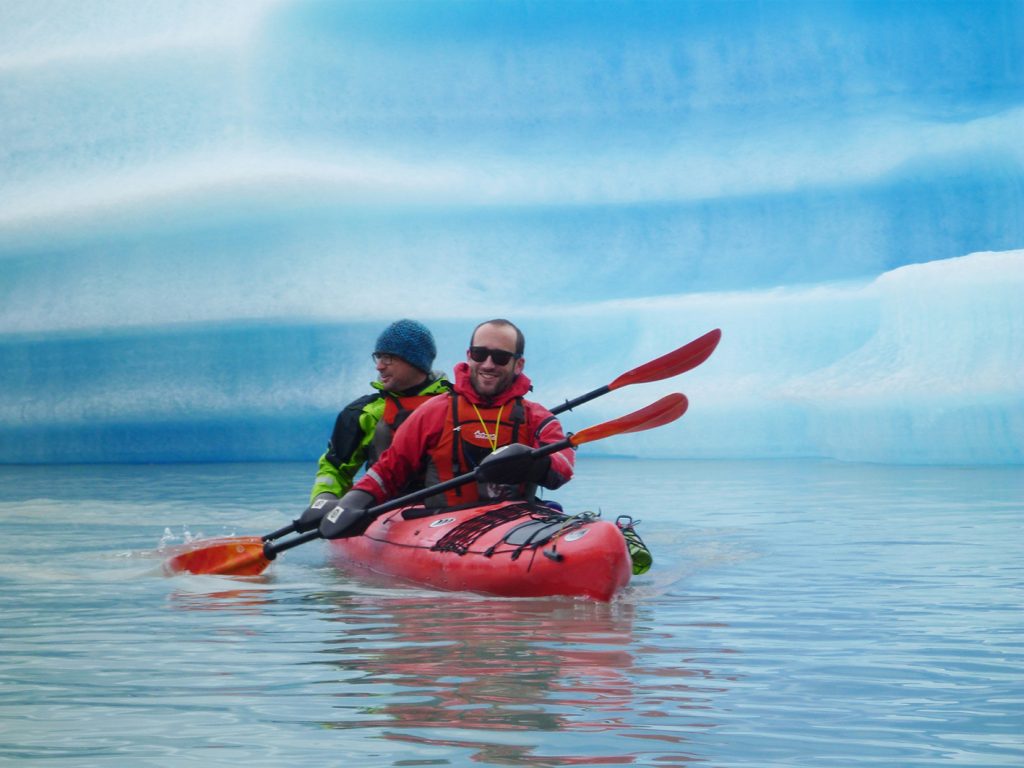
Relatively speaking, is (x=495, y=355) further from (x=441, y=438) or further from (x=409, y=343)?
(x=409, y=343)

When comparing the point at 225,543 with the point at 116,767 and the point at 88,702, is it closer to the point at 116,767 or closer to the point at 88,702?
the point at 88,702

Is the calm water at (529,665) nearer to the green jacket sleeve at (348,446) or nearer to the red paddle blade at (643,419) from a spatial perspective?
the green jacket sleeve at (348,446)

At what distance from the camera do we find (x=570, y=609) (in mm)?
4660

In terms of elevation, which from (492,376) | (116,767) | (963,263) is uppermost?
(963,263)

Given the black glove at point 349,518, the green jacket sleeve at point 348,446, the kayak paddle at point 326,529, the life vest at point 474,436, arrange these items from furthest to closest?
the green jacket sleeve at point 348,446 < the black glove at point 349,518 < the life vest at point 474,436 < the kayak paddle at point 326,529

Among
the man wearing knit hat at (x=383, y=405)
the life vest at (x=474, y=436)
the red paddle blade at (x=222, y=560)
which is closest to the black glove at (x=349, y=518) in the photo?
A: the life vest at (x=474, y=436)

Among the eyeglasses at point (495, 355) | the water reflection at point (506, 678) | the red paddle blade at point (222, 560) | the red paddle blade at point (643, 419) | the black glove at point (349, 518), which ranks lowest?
the water reflection at point (506, 678)

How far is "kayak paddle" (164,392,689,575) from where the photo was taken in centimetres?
542

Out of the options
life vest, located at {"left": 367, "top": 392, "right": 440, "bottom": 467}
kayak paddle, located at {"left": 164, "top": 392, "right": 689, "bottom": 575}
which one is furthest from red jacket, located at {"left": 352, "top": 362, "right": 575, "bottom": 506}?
life vest, located at {"left": 367, "top": 392, "right": 440, "bottom": 467}

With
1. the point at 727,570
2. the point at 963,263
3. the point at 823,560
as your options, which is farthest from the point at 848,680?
the point at 963,263

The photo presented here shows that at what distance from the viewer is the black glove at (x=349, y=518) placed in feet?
18.5

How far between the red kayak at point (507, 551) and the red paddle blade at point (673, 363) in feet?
2.67

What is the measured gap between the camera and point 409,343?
21.6 ft

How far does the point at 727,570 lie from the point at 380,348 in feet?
6.74
